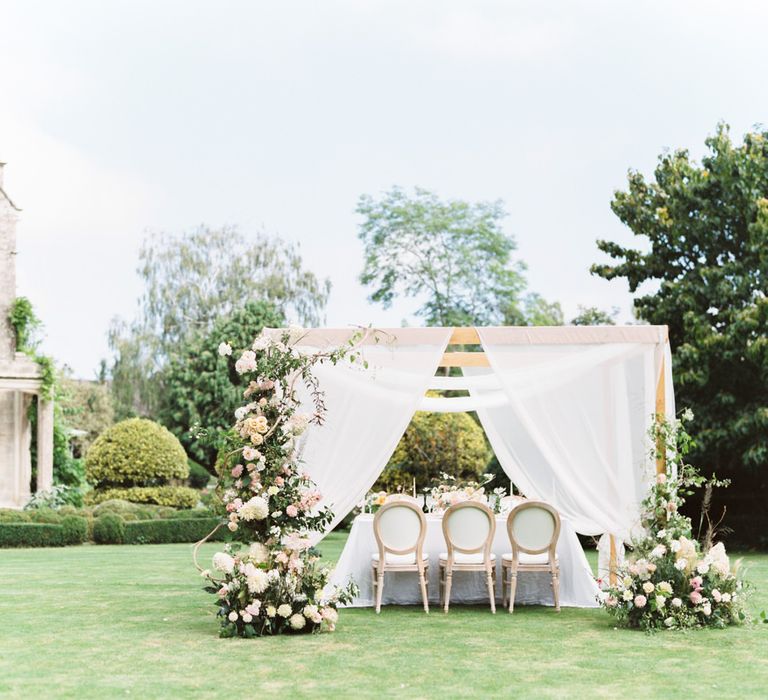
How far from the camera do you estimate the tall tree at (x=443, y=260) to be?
34.1 metres

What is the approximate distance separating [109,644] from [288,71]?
28.9 metres

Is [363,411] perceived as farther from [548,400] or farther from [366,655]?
[366,655]

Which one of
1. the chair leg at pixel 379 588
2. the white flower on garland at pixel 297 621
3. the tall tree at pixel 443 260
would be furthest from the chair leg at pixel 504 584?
the tall tree at pixel 443 260

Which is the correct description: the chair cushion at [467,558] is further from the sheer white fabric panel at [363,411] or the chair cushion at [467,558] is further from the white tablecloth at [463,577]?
the sheer white fabric panel at [363,411]

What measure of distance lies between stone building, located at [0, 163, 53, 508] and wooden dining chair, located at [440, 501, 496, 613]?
13832 millimetres

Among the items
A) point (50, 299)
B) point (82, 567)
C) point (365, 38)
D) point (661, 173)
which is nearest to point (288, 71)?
point (365, 38)

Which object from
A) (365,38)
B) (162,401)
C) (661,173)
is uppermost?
(365,38)

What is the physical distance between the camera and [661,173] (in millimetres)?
16922

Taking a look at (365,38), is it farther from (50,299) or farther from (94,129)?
(50,299)

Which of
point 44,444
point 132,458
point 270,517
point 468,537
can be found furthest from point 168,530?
point 270,517

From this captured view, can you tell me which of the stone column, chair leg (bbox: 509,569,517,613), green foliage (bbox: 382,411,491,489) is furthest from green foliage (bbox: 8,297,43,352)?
chair leg (bbox: 509,569,517,613)

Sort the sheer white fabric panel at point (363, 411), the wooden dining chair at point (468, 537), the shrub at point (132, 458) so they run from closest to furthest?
the sheer white fabric panel at point (363, 411)
the wooden dining chair at point (468, 537)
the shrub at point (132, 458)

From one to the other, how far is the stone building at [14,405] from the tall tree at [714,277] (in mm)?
11282

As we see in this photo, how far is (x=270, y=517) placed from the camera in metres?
7.77
